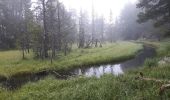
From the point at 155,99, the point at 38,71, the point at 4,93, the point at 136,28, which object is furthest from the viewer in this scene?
the point at 136,28

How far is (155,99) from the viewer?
10.3 meters

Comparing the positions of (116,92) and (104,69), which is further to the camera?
(104,69)

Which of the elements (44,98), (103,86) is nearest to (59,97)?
(44,98)

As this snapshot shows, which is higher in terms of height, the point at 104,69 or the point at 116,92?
the point at 116,92

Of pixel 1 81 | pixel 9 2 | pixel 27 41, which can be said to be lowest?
pixel 1 81

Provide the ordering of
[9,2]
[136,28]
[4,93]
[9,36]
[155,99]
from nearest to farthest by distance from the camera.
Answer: [155,99]
[4,93]
[9,36]
[9,2]
[136,28]

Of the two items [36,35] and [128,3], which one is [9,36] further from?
[128,3]

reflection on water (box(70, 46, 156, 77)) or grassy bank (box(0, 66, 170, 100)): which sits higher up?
grassy bank (box(0, 66, 170, 100))

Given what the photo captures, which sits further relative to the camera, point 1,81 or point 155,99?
point 1,81

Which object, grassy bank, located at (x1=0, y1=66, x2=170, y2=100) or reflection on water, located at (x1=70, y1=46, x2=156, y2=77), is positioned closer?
grassy bank, located at (x1=0, y1=66, x2=170, y2=100)

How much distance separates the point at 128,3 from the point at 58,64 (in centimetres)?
8792

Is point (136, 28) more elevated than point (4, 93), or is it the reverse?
point (136, 28)

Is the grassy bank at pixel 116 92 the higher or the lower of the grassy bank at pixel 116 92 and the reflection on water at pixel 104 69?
the higher

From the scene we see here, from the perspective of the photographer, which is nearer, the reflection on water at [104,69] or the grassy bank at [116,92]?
the grassy bank at [116,92]
